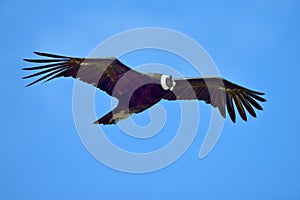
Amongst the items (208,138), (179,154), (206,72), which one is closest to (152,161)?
(179,154)

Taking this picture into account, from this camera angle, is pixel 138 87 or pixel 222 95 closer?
pixel 138 87

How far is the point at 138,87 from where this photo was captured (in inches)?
173

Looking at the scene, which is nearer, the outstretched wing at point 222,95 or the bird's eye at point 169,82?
the bird's eye at point 169,82

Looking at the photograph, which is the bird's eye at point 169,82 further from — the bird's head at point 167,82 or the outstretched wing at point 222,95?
the outstretched wing at point 222,95

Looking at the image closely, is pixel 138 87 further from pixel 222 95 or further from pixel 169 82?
pixel 222 95

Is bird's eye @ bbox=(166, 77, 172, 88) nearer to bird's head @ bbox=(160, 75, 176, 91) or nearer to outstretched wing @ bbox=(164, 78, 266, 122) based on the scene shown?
bird's head @ bbox=(160, 75, 176, 91)

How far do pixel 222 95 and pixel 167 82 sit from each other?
58 centimetres

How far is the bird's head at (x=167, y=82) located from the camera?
177 inches

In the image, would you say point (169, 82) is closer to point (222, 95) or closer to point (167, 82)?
point (167, 82)

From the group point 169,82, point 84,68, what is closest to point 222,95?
point 169,82

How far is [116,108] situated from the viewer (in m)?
4.54

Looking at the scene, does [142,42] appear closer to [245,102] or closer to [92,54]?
[92,54]

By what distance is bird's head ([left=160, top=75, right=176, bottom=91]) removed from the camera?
4.49 m

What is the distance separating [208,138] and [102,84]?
3.58 feet
